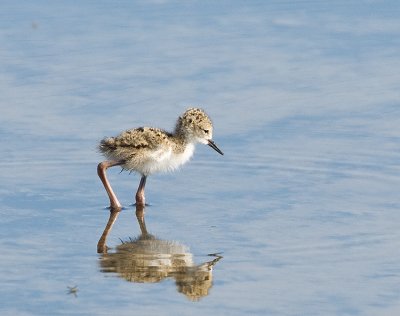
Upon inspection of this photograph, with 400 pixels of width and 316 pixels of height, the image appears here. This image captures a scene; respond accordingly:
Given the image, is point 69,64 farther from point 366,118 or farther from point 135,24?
point 366,118

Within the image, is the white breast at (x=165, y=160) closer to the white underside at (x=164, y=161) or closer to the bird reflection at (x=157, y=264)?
the white underside at (x=164, y=161)

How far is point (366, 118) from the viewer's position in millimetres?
12000

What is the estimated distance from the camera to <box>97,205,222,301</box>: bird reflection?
8347 mm

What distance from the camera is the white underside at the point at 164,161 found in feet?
34.8

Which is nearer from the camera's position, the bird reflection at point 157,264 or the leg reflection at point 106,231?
the bird reflection at point 157,264

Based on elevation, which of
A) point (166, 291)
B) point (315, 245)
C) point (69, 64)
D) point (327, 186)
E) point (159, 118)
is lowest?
point (166, 291)

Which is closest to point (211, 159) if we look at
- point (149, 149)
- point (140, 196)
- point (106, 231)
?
point (149, 149)

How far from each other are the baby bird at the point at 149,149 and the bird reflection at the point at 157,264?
3.58 feet

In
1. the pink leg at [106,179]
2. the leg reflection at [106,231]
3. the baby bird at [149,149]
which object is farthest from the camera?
the baby bird at [149,149]

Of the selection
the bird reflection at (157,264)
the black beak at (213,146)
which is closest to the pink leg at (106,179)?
the bird reflection at (157,264)

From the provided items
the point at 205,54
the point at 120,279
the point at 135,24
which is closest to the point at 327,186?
the point at 120,279

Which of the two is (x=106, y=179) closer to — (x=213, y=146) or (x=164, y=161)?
(x=164, y=161)

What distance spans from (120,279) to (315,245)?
4.62 ft

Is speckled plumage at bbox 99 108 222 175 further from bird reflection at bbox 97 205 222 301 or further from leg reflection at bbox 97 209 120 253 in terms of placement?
bird reflection at bbox 97 205 222 301
